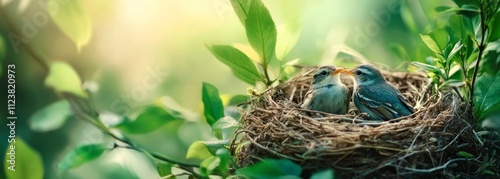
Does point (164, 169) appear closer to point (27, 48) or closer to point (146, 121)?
point (146, 121)

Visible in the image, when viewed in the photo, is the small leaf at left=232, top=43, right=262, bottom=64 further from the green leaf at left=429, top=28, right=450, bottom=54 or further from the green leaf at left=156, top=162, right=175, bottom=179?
the green leaf at left=429, top=28, right=450, bottom=54

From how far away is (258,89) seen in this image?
8.87ft

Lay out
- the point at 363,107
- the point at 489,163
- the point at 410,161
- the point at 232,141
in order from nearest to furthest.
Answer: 1. the point at 410,161
2. the point at 489,163
3. the point at 232,141
4. the point at 363,107

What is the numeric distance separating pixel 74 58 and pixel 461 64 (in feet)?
5.30

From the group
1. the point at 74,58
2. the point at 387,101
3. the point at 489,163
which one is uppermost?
the point at 74,58

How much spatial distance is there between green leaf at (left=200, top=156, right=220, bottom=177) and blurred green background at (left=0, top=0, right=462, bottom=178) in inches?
18.0

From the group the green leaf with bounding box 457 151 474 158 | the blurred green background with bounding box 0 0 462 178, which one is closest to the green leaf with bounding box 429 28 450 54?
the blurred green background with bounding box 0 0 462 178

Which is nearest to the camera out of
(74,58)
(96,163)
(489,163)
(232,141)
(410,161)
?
(410,161)

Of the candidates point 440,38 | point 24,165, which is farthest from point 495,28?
point 24,165

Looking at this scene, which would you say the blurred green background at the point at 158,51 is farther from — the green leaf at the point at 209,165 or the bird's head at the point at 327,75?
the green leaf at the point at 209,165

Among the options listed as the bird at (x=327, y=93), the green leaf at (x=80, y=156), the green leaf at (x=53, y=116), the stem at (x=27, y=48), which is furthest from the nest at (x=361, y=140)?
the stem at (x=27, y=48)

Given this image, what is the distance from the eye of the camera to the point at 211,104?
8.02 feet

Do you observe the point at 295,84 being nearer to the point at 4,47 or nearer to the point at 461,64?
the point at 461,64

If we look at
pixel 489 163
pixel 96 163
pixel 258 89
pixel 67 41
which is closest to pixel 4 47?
pixel 67 41
